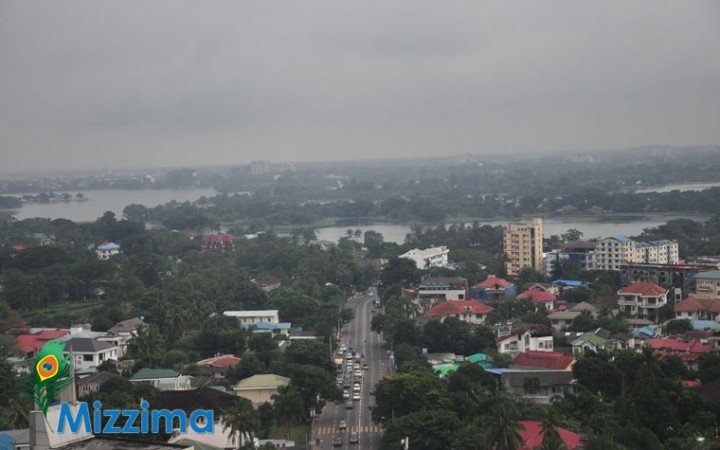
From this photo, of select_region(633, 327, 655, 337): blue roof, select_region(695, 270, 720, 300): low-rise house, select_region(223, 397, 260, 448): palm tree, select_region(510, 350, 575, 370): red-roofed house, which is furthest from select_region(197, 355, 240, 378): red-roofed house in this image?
select_region(695, 270, 720, 300): low-rise house

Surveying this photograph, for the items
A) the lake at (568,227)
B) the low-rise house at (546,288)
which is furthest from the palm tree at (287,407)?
the lake at (568,227)

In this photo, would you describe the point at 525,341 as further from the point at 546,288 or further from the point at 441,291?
the point at 546,288

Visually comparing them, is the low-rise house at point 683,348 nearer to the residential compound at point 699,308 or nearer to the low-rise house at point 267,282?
the residential compound at point 699,308

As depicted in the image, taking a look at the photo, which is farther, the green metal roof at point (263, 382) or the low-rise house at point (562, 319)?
the low-rise house at point (562, 319)

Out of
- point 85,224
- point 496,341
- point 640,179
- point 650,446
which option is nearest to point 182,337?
point 496,341

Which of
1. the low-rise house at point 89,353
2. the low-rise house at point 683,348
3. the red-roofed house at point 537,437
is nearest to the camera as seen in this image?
the red-roofed house at point 537,437

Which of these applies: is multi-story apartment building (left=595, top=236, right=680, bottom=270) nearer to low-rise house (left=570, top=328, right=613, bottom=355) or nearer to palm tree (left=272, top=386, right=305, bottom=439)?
low-rise house (left=570, top=328, right=613, bottom=355)

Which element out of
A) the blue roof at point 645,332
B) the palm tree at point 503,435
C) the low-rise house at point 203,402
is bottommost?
the blue roof at point 645,332
